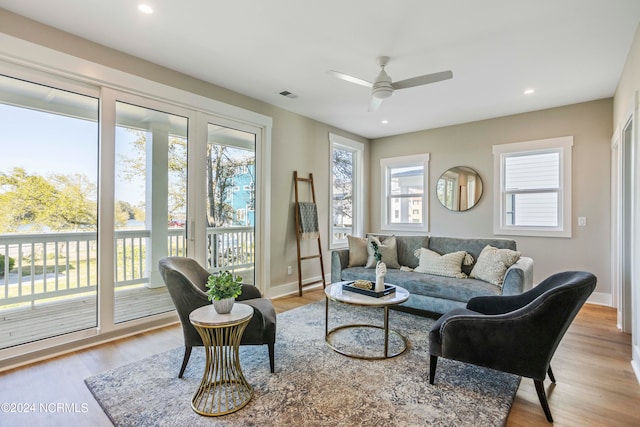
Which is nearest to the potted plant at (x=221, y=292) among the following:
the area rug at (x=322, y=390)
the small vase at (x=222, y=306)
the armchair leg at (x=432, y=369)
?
the small vase at (x=222, y=306)

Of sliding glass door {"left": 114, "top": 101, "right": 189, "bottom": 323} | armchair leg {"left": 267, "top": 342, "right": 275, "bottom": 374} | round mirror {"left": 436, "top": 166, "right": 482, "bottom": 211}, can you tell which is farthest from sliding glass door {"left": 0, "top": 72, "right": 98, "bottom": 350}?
Result: round mirror {"left": 436, "top": 166, "right": 482, "bottom": 211}

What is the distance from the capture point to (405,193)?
6055 millimetres

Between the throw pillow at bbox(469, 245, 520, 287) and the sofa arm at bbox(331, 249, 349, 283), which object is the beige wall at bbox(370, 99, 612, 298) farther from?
the sofa arm at bbox(331, 249, 349, 283)

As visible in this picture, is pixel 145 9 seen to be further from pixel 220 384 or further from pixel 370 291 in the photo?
pixel 370 291

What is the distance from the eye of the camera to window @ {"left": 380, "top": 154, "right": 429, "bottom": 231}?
5805 mm

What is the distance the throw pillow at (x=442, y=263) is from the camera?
3686 millimetres

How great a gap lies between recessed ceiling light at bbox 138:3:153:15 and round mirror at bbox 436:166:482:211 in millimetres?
4752

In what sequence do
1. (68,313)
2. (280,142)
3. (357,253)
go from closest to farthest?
(68,313) < (357,253) < (280,142)

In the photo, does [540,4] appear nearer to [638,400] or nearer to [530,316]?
[530,316]

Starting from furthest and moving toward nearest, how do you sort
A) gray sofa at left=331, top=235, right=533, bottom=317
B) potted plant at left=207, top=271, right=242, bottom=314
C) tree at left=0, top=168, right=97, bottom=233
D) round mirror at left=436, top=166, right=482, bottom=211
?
round mirror at left=436, top=166, right=482, bottom=211 → gray sofa at left=331, top=235, right=533, bottom=317 → tree at left=0, top=168, right=97, bottom=233 → potted plant at left=207, top=271, right=242, bottom=314

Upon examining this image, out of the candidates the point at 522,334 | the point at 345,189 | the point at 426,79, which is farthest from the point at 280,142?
the point at 522,334

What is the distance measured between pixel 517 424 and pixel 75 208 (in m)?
4.09

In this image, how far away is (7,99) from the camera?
2.74m

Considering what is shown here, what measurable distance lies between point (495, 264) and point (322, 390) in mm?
2353
